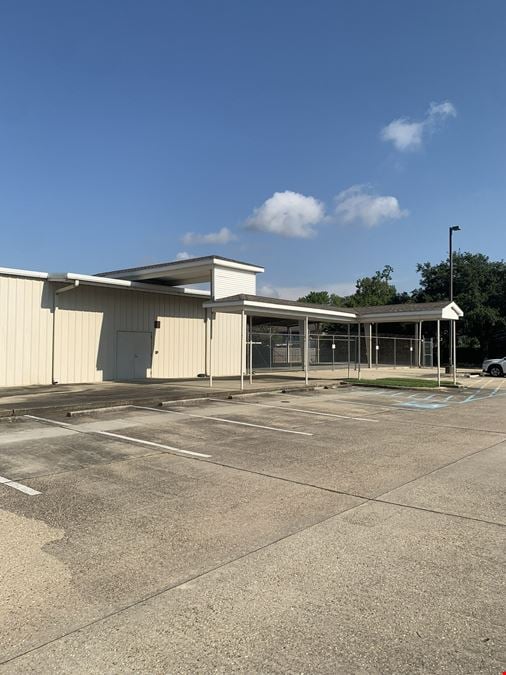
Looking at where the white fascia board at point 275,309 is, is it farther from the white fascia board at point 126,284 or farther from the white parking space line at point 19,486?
the white parking space line at point 19,486

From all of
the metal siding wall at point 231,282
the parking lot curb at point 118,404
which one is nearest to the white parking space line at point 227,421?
the parking lot curb at point 118,404

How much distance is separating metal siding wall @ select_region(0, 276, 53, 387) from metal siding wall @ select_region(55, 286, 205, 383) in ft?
1.73

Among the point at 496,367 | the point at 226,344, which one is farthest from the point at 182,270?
the point at 496,367

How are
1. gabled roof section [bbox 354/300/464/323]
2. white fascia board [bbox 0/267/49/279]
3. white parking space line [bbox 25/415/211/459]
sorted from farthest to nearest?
gabled roof section [bbox 354/300/464/323], white fascia board [bbox 0/267/49/279], white parking space line [bbox 25/415/211/459]

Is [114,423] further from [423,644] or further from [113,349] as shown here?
[113,349]

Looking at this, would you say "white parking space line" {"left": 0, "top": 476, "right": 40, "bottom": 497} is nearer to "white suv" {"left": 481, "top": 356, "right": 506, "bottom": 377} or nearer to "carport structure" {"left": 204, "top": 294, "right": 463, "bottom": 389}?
"carport structure" {"left": 204, "top": 294, "right": 463, "bottom": 389}

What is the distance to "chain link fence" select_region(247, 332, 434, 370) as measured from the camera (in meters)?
30.5

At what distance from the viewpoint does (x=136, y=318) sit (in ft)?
75.0

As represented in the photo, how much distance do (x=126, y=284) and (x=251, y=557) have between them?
59.0ft

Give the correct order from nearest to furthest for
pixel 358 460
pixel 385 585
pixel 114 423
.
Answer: pixel 385 585
pixel 358 460
pixel 114 423

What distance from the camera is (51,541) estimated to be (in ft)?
15.4

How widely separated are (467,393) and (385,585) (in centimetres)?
1828

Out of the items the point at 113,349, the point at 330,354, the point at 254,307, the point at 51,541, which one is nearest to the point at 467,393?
the point at 254,307

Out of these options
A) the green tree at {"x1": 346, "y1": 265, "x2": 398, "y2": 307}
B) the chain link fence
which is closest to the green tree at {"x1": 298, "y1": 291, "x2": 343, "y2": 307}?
the green tree at {"x1": 346, "y1": 265, "x2": 398, "y2": 307}
